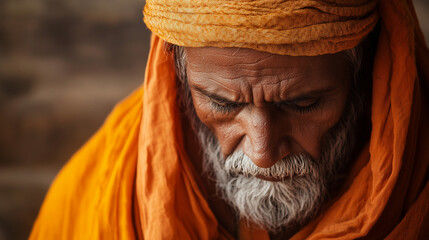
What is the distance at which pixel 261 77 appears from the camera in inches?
41.3

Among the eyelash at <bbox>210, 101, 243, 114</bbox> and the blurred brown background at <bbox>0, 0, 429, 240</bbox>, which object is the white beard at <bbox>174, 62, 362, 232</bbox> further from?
the blurred brown background at <bbox>0, 0, 429, 240</bbox>

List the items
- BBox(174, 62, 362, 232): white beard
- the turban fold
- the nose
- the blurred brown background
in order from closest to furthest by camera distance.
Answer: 1. the turban fold
2. the nose
3. BBox(174, 62, 362, 232): white beard
4. the blurred brown background

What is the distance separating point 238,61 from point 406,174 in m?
0.51

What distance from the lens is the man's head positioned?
3.44 ft

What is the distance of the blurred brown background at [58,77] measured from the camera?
2404mm

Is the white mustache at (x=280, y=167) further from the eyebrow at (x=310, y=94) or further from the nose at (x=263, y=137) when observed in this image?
the eyebrow at (x=310, y=94)

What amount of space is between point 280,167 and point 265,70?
0.27m

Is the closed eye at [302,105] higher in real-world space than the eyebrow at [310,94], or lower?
lower

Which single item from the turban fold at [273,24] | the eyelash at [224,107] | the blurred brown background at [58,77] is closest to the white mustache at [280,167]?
the eyelash at [224,107]

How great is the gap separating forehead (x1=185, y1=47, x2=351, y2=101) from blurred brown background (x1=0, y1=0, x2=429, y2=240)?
1.42m

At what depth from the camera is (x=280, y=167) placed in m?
1.17

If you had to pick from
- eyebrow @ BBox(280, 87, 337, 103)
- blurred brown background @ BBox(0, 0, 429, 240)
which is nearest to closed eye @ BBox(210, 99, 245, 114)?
eyebrow @ BBox(280, 87, 337, 103)

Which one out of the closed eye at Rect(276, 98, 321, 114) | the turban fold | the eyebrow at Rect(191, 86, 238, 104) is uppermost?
the turban fold

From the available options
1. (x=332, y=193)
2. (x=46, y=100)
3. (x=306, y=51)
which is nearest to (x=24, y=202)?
(x=46, y=100)
